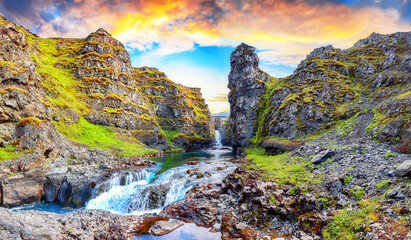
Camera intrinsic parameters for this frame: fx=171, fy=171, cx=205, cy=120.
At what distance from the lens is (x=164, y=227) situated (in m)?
15.0

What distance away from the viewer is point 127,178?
101 ft

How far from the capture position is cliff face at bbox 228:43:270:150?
79312 mm

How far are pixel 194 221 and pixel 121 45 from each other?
111085 millimetres

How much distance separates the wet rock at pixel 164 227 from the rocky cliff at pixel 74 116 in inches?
683

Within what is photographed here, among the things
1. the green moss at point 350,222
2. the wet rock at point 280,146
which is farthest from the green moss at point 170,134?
the green moss at point 350,222

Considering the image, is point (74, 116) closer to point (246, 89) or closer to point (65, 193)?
point (65, 193)

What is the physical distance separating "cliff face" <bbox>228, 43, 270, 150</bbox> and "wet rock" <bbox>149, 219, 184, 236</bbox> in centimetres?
6224

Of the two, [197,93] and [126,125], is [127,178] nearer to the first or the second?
[126,125]

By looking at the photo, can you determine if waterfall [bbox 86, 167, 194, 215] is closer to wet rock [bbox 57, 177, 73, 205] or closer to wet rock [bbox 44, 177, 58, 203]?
wet rock [bbox 57, 177, 73, 205]

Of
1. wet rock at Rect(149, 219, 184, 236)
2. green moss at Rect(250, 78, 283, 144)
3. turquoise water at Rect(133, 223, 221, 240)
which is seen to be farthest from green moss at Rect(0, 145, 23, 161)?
green moss at Rect(250, 78, 283, 144)

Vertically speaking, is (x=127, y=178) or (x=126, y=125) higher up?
(x=126, y=125)

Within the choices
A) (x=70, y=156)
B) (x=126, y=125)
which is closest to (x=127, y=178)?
(x=70, y=156)

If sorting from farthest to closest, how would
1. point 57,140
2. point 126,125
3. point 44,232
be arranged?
point 126,125 < point 57,140 < point 44,232

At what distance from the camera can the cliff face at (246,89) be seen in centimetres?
7931
